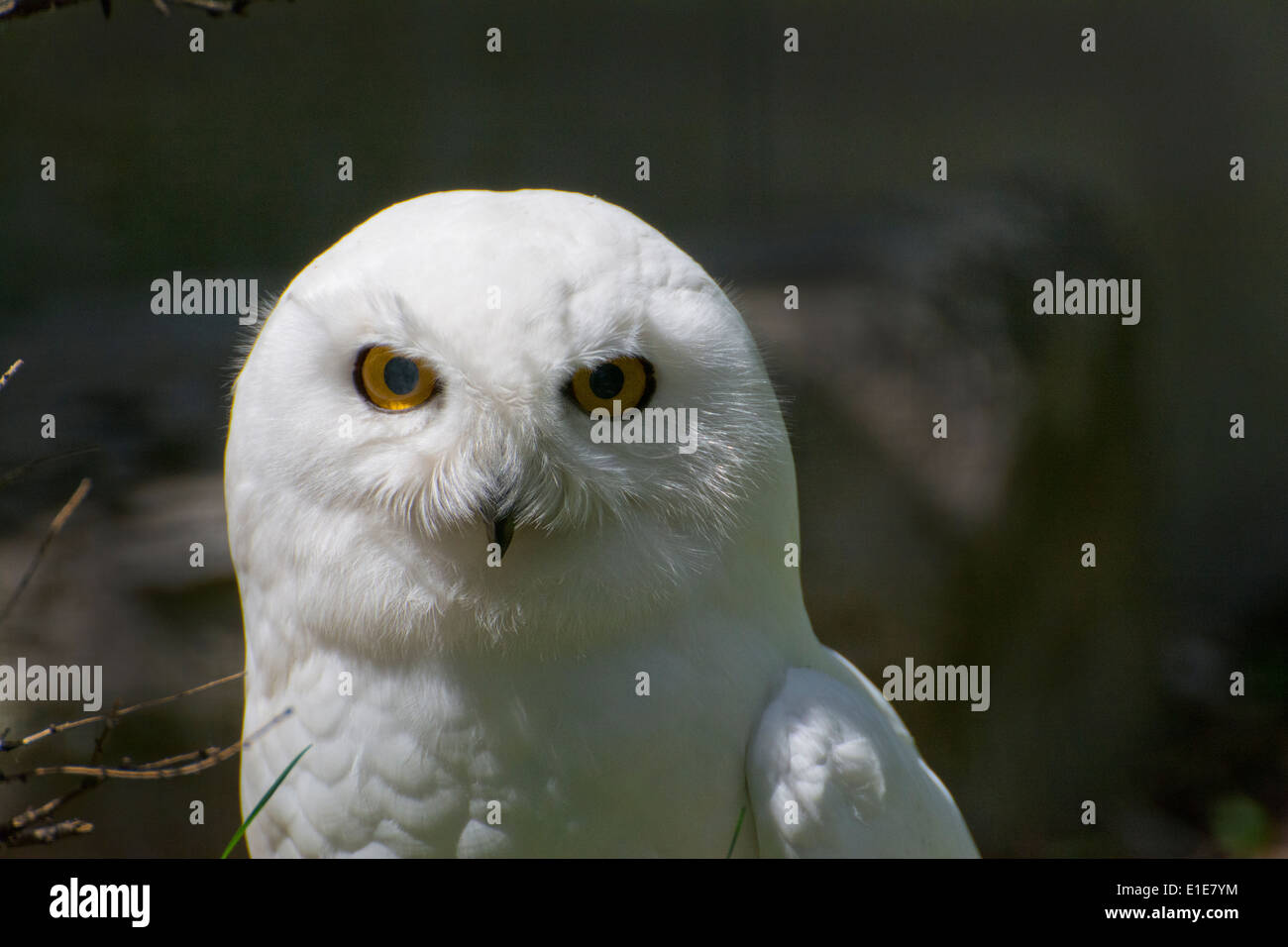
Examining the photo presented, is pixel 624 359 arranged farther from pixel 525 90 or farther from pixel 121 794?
pixel 121 794

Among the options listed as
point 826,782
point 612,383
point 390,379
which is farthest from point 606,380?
point 826,782

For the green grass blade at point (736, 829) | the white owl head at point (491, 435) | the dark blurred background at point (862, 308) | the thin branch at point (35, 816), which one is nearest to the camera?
the thin branch at point (35, 816)

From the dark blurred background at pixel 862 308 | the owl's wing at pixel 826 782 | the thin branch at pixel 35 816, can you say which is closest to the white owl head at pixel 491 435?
the owl's wing at pixel 826 782

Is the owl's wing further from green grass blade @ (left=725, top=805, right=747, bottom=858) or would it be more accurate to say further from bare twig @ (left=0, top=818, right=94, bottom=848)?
bare twig @ (left=0, top=818, right=94, bottom=848)

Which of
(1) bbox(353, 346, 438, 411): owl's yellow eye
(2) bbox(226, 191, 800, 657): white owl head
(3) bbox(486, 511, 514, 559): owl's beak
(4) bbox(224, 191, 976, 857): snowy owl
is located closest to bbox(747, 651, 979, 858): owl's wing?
(4) bbox(224, 191, 976, 857): snowy owl

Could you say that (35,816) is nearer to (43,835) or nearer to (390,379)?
(43,835)

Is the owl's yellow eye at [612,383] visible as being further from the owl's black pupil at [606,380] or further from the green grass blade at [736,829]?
the green grass blade at [736,829]
